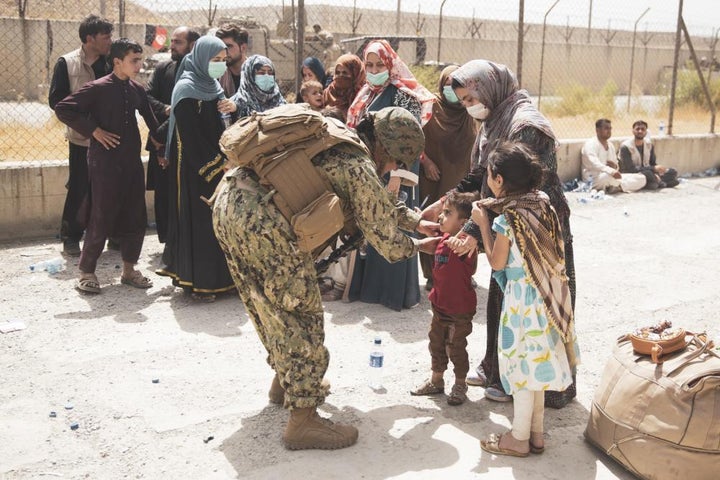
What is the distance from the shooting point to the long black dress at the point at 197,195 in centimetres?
537

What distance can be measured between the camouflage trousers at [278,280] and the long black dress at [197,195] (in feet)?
Result: 6.71

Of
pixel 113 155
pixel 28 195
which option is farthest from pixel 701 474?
pixel 28 195

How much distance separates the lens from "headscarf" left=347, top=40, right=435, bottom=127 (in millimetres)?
5453

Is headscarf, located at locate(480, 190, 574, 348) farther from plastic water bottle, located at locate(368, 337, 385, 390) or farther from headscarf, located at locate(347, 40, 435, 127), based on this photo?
headscarf, located at locate(347, 40, 435, 127)

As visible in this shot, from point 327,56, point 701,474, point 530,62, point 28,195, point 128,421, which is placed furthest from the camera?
point 530,62

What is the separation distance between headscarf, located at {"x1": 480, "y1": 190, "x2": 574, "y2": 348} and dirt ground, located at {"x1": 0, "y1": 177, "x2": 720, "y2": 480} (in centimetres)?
69

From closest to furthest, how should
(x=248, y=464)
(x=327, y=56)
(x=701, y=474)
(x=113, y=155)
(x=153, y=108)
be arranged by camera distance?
(x=701, y=474), (x=248, y=464), (x=113, y=155), (x=153, y=108), (x=327, y=56)

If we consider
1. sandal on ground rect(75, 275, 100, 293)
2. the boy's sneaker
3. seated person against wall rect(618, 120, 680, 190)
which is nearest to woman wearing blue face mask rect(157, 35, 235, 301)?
sandal on ground rect(75, 275, 100, 293)

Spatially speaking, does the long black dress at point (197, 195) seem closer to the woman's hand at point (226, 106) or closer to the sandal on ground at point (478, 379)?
the woman's hand at point (226, 106)

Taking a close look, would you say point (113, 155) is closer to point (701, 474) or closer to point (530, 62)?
point (701, 474)

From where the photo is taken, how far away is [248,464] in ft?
10.9

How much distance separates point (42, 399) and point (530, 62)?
24736 mm

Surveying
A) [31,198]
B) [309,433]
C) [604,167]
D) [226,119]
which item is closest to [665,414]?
[309,433]

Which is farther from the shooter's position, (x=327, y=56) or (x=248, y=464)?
(x=327, y=56)
